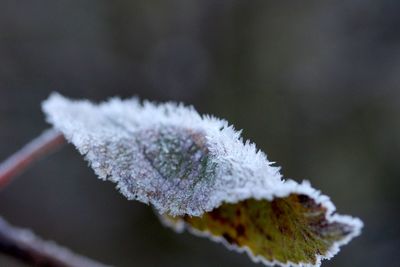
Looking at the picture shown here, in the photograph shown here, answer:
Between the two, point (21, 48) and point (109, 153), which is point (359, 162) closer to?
point (21, 48)

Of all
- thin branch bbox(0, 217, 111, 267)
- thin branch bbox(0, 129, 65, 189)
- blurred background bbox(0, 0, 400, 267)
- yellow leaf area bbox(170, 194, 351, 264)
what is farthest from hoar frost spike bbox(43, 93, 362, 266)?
blurred background bbox(0, 0, 400, 267)

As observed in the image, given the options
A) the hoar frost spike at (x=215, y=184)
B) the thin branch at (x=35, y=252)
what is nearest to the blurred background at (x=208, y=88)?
the thin branch at (x=35, y=252)

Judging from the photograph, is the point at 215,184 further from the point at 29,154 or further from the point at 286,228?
the point at 29,154

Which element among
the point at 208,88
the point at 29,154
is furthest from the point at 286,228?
the point at 208,88

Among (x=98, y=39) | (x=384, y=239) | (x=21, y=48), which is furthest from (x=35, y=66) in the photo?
(x=384, y=239)

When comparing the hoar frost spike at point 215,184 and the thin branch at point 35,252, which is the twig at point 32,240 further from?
the hoar frost spike at point 215,184

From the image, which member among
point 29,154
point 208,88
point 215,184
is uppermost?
point 208,88
